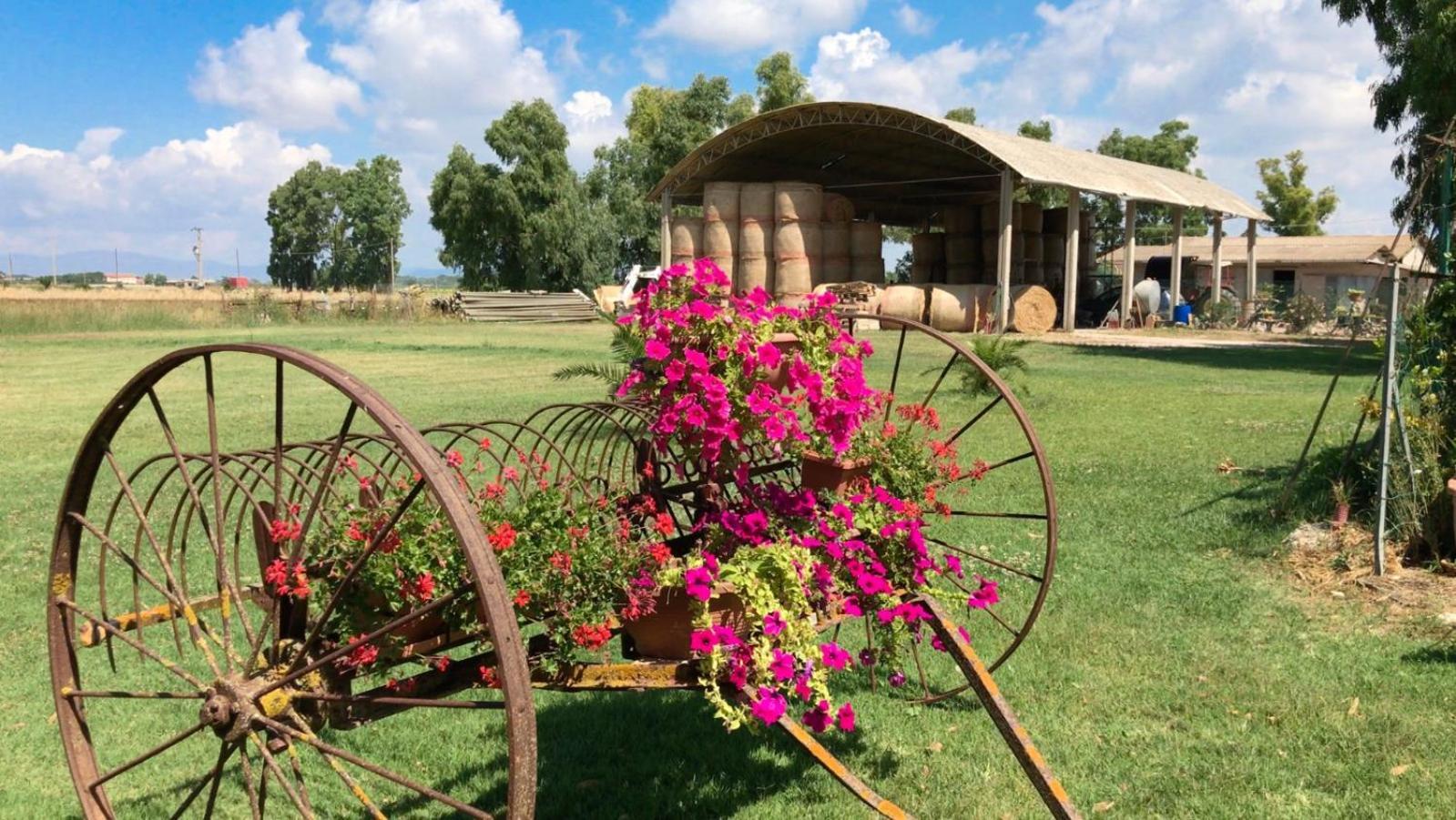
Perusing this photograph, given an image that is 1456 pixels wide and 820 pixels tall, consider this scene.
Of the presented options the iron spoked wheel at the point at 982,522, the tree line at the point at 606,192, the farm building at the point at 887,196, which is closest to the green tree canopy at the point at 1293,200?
the tree line at the point at 606,192

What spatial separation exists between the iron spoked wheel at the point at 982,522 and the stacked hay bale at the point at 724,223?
14409 millimetres

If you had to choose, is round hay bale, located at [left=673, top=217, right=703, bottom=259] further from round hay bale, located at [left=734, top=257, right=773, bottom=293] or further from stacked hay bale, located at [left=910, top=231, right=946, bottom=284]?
stacked hay bale, located at [left=910, top=231, right=946, bottom=284]

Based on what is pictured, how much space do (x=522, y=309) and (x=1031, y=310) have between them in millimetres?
19336

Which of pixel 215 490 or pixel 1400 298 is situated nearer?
pixel 215 490

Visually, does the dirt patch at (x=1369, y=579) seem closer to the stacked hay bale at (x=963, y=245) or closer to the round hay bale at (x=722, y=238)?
the round hay bale at (x=722, y=238)

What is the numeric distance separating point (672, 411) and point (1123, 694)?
8.77ft

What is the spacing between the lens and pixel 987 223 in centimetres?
3108

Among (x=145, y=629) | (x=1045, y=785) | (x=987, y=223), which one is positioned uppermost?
(x=987, y=223)

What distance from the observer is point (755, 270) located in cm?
2839

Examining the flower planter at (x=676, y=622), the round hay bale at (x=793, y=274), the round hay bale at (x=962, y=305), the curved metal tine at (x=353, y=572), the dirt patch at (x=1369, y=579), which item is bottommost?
the dirt patch at (x=1369, y=579)

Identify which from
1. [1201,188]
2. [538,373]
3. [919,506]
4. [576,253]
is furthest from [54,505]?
[576,253]

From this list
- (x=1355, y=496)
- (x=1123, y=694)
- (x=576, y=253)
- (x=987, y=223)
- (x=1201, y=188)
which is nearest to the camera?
(x=1123, y=694)

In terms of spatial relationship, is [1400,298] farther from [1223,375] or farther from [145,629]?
[1223,375]

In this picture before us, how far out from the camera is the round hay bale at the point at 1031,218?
103 feet
